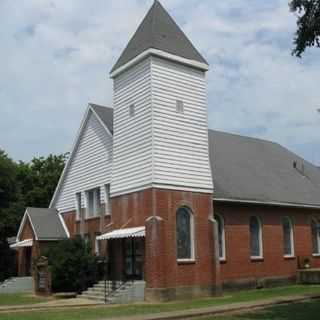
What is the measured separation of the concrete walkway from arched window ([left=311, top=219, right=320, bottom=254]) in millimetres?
10758

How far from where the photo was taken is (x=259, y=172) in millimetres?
35469

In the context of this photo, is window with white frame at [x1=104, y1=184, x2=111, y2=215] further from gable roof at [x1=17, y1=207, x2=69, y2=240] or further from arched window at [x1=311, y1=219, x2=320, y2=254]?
arched window at [x1=311, y1=219, x2=320, y2=254]

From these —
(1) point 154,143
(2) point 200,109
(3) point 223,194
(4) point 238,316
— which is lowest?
(4) point 238,316

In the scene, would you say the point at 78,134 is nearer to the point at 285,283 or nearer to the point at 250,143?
the point at 250,143

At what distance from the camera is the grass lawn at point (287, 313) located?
60.3 feet

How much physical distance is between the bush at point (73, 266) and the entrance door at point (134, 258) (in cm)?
218

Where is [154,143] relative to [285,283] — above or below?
above

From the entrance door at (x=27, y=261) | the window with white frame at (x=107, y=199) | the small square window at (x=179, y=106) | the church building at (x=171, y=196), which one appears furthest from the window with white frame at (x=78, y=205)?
the small square window at (x=179, y=106)

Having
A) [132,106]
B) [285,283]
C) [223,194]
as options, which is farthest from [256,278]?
[132,106]

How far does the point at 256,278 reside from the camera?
3078cm

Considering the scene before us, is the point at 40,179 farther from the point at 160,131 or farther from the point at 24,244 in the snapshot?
the point at 160,131

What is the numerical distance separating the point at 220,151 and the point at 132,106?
28.3 feet

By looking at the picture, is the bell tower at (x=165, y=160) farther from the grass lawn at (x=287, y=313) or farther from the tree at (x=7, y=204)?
the tree at (x=7, y=204)

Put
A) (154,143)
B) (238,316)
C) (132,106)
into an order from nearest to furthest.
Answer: (238,316), (154,143), (132,106)
